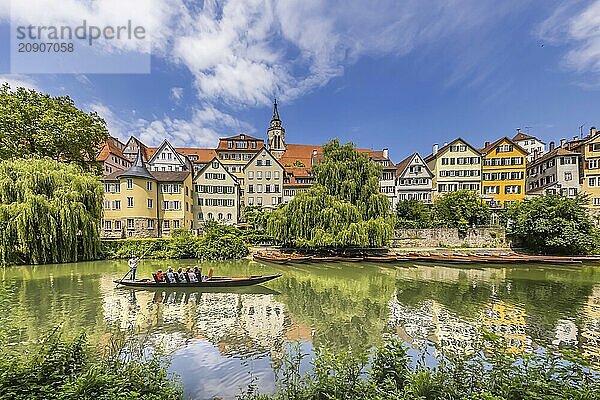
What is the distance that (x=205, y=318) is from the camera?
40.8 feet

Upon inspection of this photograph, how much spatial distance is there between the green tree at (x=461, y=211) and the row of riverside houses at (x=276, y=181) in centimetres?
845

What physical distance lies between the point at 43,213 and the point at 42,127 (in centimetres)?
820

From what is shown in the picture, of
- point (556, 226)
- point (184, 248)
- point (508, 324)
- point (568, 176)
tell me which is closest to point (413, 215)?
point (556, 226)

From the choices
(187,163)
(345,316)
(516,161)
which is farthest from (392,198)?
(345,316)

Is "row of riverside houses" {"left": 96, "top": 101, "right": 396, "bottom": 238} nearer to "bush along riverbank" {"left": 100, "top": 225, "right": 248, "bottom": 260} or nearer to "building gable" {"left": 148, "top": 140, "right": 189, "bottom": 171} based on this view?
"building gable" {"left": 148, "top": 140, "right": 189, "bottom": 171}

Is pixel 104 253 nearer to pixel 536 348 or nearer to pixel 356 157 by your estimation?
pixel 356 157

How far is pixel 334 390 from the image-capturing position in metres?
5.21

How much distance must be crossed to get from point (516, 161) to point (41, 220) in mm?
55121

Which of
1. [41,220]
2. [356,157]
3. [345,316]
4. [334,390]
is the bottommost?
[345,316]

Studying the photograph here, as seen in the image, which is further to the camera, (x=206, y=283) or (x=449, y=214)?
(x=449, y=214)

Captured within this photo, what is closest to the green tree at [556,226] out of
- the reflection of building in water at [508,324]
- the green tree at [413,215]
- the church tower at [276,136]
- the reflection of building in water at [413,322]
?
the green tree at [413,215]

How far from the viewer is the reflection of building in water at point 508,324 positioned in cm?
995

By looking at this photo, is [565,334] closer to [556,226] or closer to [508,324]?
[508,324]

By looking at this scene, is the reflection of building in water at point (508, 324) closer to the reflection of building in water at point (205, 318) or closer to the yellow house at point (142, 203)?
the reflection of building in water at point (205, 318)
